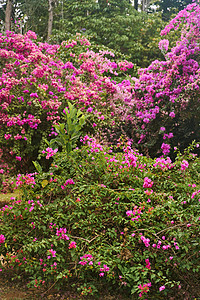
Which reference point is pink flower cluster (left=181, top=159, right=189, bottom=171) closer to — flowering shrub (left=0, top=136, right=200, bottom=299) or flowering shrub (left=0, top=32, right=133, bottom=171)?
flowering shrub (left=0, top=136, right=200, bottom=299)

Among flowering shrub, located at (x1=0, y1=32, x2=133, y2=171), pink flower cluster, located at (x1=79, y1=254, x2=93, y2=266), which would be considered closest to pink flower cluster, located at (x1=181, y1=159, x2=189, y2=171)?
pink flower cluster, located at (x1=79, y1=254, x2=93, y2=266)

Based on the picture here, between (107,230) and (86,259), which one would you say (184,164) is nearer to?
(107,230)

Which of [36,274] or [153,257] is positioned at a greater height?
[153,257]

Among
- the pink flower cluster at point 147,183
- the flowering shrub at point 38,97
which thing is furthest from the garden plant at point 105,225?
the flowering shrub at point 38,97

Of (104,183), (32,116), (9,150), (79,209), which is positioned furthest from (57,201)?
(9,150)

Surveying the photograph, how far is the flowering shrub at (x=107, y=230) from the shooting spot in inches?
105

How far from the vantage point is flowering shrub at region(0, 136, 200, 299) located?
268cm

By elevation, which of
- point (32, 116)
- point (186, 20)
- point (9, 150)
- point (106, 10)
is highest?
point (106, 10)

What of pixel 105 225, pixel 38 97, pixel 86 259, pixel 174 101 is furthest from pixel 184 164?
pixel 38 97

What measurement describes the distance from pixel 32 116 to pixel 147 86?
2435 millimetres

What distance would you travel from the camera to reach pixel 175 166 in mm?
3498

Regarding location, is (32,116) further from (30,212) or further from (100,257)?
(100,257)

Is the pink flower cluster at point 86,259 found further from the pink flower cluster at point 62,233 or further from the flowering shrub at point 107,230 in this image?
the pink flower cluster at point 62,233

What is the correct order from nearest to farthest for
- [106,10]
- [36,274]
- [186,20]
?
[36,274] → [186,20] → [106,10]
